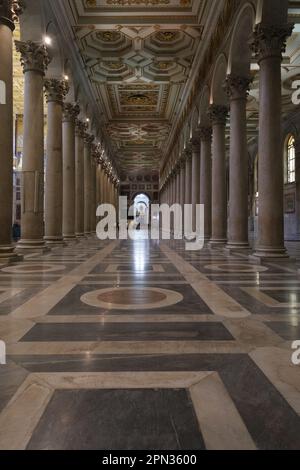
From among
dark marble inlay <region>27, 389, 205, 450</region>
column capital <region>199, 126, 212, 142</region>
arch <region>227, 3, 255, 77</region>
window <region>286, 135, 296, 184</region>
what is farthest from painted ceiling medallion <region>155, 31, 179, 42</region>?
dark marble inlay <region>27, 389, 205, 450</region>

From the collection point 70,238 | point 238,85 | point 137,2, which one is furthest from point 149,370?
point 137,2

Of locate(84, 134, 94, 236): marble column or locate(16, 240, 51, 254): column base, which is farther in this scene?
locate(84, 134, 94, 236): marble column

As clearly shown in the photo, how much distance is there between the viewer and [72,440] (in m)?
1.60

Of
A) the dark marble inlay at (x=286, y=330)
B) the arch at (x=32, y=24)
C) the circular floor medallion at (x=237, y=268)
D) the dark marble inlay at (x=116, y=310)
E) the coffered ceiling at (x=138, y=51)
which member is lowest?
the dark marble inlay at (x=286, y=330)

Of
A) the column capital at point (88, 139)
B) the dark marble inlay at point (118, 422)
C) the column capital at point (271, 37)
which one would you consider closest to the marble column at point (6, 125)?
the column capital at point (271, 37)

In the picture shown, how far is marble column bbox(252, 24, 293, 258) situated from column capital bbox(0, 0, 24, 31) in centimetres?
546

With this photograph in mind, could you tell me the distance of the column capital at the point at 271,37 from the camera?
8.73 meters

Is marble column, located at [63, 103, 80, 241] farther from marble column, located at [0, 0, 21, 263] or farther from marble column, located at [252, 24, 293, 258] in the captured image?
marble column, located at [252, 24, 293, 258]

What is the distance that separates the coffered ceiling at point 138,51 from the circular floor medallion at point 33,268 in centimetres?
1042

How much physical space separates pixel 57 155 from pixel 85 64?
25.3 feet

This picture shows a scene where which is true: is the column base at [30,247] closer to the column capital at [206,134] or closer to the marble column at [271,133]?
the marble column at [271,133]

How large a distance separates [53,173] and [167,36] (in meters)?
8.44

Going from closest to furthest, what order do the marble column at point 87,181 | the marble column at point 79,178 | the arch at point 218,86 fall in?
the arch at point 218,86
the marble column at point 79,178
the marble column at point 87,181

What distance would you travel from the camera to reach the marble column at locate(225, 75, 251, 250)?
11555 millimetres
